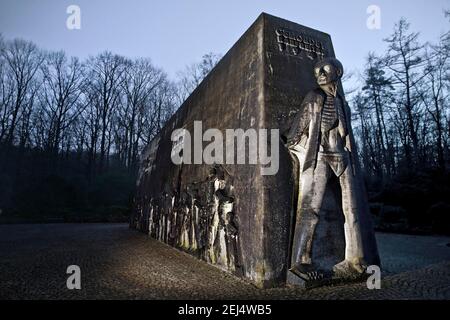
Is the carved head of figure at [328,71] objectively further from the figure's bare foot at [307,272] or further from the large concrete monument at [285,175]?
the figure's bare foot at [307,272]

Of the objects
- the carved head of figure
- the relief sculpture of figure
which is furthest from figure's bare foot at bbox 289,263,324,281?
the carved head of figure

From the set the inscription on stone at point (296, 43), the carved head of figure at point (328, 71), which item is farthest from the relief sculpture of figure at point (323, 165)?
the inscription on stone at point (296, 43)

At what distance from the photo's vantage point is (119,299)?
296 centimetres

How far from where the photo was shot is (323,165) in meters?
3.59

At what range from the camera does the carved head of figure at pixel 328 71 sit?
3.80m

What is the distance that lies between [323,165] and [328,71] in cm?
128

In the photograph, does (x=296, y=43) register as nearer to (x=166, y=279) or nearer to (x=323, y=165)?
(x=323, y=165)

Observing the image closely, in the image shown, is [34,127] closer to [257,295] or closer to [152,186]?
[152,186]

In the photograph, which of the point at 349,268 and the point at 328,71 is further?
the point at 328,71

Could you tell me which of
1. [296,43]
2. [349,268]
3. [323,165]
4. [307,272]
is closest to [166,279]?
[307,272]

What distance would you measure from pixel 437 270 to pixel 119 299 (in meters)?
4.32

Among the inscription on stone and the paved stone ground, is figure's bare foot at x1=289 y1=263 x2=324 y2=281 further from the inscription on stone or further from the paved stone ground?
the inscription on stone

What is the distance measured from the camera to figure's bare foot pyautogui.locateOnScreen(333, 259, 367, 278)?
3.44 meters
